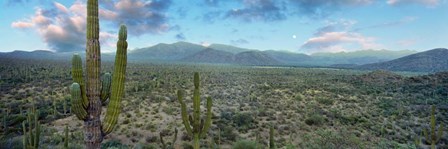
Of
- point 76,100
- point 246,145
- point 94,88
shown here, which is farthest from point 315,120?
point 76,100

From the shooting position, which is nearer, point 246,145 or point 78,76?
point 78,76

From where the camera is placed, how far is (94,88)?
6320 millimetres

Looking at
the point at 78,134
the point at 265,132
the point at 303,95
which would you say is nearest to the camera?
the point at 78,134

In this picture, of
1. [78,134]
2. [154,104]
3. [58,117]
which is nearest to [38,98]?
[58,117]

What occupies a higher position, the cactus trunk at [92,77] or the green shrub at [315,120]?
the cactus trunk at [92,77]

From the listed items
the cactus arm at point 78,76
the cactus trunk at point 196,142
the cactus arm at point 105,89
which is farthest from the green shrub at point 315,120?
the cactus arm at point 78,76

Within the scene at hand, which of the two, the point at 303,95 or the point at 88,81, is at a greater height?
the point at 88,81

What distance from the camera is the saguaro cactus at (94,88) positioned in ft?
20.4

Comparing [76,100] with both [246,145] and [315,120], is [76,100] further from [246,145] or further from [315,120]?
[315,120]

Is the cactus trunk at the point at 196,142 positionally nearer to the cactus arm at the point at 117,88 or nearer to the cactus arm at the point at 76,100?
the cactus arm at the point at 117,88

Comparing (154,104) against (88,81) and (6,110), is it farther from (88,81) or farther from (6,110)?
(88,81)

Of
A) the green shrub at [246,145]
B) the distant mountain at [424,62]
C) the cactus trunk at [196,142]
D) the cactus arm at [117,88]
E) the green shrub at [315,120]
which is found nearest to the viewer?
the cactus arm at [117,88]

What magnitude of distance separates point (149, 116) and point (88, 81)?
17.7 m

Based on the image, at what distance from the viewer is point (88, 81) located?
625cm
